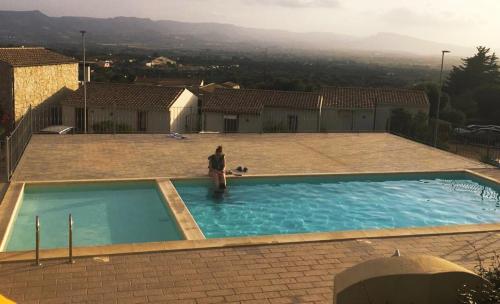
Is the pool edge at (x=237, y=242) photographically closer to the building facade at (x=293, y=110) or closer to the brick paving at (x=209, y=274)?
the brick paving at (x=209, y=274)

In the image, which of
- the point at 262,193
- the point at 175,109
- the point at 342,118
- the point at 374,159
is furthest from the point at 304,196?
the point at 342,118

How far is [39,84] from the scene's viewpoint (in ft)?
114

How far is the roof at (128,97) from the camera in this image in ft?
112

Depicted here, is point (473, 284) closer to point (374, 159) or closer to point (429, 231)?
point (429, 231)

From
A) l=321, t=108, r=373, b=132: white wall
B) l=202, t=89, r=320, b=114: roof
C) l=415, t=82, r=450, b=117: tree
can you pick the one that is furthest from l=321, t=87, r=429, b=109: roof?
l=415, t=82, r=450, b=117: tree

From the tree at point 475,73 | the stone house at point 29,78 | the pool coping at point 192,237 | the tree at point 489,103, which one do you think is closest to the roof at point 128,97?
the stone house at point 29,78

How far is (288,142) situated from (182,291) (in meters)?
12.1

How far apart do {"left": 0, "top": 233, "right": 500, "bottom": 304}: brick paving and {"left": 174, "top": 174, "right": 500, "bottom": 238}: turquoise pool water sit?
2810mm

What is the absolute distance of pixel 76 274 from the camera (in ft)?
21.5

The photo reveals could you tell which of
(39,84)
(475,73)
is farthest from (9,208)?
(475,73)

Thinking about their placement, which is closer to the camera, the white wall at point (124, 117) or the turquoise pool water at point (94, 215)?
the turquoise pool water at point (94, 215)

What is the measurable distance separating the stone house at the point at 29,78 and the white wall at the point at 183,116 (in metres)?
8.37

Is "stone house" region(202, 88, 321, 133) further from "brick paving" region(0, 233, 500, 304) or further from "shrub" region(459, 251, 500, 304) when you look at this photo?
"shrub" region(459, 251, 500, 304)

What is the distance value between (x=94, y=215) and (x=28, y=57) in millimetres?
27145
